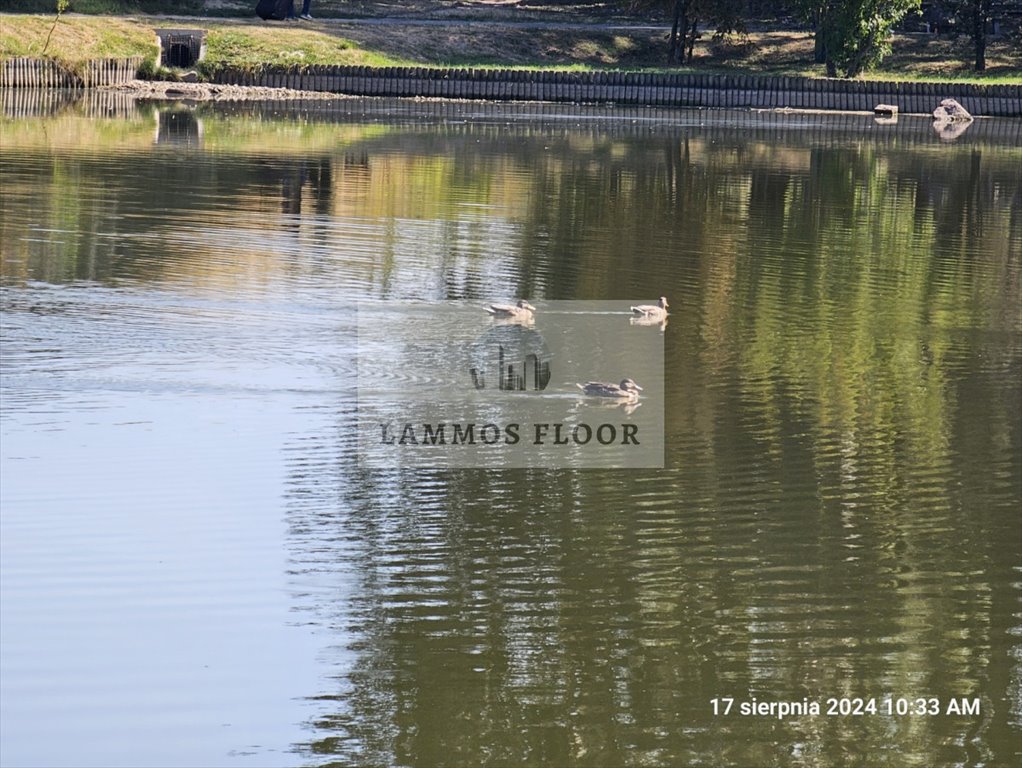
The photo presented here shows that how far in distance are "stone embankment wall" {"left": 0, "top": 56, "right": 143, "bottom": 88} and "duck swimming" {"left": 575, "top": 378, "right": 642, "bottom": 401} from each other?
138 feet

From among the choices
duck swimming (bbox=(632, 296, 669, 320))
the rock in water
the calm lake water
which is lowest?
the calm lake water

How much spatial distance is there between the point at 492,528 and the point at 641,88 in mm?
47686

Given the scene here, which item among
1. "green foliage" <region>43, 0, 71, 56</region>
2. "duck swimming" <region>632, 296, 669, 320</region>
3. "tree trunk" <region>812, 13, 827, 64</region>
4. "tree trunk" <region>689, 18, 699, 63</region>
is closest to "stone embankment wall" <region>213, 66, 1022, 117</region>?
"tree trunk" <region>812, 13, 827, 64</region>

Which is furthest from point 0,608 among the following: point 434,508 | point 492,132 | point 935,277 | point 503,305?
point 492,132

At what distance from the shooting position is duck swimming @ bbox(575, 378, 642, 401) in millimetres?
14242

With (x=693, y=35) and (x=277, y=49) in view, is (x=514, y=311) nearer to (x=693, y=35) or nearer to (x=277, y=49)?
(x=277, y=49)

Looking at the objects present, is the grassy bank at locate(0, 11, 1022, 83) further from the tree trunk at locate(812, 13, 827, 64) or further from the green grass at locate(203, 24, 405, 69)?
the tree trunk at locate(812, 13, 827, 64)

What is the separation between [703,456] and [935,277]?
34.0 ft

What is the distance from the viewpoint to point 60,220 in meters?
23.4

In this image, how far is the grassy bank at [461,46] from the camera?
55.9m

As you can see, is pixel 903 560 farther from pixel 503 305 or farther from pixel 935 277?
pixel 935 277

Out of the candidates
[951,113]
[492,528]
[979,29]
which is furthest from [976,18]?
[492,528]

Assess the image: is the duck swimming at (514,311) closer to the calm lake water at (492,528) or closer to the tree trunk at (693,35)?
the calm lake water at (492,528)

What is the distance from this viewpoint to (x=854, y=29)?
195ft
